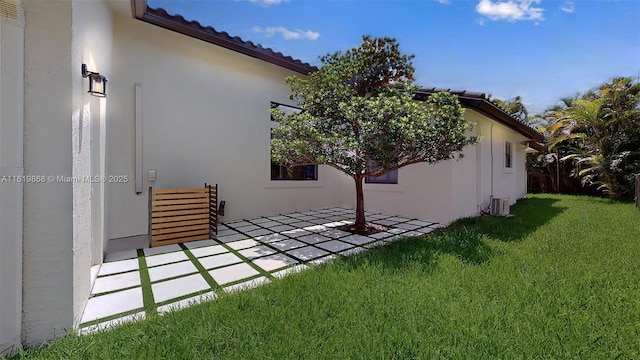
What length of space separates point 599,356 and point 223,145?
25.3ft

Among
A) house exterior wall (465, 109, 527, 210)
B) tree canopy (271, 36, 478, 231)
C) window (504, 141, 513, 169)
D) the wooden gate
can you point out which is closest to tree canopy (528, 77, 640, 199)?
house exterior wall (465, 109, 527, 210)

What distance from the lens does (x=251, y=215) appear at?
26.6ft

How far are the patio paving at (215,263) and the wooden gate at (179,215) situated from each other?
231 mm

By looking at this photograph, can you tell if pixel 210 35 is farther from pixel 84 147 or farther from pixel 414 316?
pixel 414 316

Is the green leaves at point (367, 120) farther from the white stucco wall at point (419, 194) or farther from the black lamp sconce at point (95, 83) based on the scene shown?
the black lamp sconce at point (95, 83)

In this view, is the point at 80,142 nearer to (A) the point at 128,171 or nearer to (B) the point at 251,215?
(A) the point at 128,171

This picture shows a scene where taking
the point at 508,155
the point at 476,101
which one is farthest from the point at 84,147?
the point at 508,155

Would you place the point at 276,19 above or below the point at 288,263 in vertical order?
above

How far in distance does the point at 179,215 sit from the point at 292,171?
4.02 m

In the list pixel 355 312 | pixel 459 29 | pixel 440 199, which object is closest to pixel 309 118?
pixel 355 312

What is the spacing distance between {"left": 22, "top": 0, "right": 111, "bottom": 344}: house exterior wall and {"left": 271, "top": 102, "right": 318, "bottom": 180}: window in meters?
6.29

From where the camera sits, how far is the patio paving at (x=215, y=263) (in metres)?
3.14

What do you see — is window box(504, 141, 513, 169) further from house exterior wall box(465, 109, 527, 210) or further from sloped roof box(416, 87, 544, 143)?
sloped roof box(416, 87, 544, 143)

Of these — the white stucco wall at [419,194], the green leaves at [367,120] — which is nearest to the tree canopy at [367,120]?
the green leaves at [367,120]
